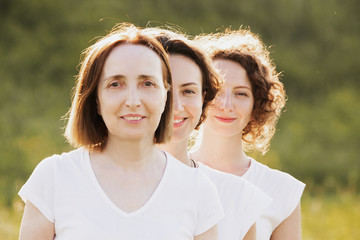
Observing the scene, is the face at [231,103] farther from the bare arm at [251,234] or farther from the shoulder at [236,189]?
the bare arm at [251,234]

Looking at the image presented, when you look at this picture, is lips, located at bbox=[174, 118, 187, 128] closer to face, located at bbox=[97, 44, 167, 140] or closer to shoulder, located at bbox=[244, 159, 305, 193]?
face, located at bbox=[97, 44, 167, 140]

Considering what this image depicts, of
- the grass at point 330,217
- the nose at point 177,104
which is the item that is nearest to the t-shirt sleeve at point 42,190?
the nose at point 177,104

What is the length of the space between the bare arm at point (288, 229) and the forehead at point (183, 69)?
886 mm

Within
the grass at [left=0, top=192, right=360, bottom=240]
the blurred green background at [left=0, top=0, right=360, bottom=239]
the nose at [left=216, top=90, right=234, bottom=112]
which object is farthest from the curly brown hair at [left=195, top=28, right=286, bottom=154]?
the blurred green background at [left=0, top=0, right=360, bottom=239]

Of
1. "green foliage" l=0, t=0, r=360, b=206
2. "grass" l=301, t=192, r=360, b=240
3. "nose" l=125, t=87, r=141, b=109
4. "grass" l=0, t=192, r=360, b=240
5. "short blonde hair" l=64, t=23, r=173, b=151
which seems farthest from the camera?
"green foliage" l=0, t=0, r=360, b=206

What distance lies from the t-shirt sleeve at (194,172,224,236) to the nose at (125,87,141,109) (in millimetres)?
429

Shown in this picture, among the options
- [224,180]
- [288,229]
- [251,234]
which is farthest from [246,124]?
[251,234]

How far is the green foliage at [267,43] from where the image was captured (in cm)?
1064

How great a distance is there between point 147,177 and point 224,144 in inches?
43.4

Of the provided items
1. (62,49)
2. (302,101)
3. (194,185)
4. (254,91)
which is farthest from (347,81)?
(194,185)

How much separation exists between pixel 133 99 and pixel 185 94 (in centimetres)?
66

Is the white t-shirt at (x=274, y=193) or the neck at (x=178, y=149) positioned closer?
the neck at (x=178, y=149)

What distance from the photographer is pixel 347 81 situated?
13.0 m

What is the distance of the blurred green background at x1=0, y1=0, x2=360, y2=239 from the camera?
9992 mm
